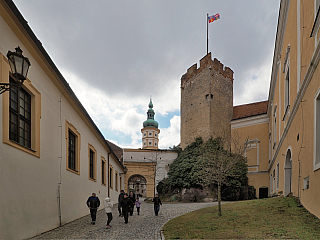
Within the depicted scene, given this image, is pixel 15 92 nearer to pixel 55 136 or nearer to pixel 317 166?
pixel 55 136

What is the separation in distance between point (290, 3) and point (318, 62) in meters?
7.20

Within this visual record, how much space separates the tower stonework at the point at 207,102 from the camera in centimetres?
3359

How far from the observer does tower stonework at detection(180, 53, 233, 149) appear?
33.6 m

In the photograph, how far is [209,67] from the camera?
34594 mm

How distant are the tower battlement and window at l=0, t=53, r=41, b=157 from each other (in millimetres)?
29235

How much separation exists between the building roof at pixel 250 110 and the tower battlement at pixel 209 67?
4.53 m

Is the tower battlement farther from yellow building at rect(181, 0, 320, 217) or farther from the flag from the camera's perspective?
the flag

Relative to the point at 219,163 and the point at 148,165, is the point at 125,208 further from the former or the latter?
the point at 148,165

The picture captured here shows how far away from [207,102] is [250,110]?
577 cm

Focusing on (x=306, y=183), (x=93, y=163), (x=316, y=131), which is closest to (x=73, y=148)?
(x=93, y=163)

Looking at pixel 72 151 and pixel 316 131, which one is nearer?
pixel 316 131

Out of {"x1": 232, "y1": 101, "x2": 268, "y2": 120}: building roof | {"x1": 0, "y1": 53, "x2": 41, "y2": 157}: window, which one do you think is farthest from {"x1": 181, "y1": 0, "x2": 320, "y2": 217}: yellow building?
{"x1": 0, "y1": 53, "x2": 41, "y2": 157}: window

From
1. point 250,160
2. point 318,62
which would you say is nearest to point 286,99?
point 318,62

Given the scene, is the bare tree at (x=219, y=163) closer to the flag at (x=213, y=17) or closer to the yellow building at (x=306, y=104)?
the yellow building at (x=306, y=104)
